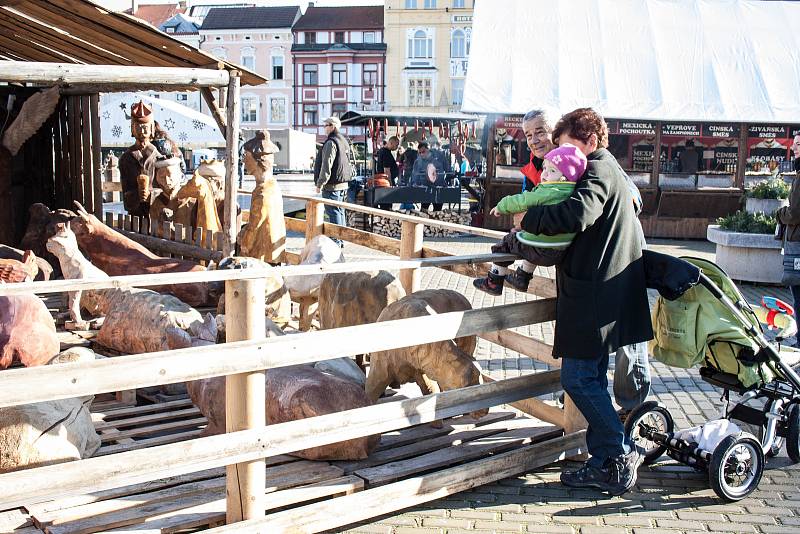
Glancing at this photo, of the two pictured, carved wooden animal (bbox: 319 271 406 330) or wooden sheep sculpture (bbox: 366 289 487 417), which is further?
carved wooden animal (bbox: 319 271 406 330)

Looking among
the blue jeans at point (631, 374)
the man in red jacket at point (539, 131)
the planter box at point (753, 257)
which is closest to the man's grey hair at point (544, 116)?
the man in red jacket at point (539, 131)

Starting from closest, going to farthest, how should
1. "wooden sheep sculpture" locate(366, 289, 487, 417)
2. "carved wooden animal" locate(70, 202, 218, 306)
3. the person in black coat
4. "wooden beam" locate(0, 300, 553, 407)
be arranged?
"wooden beam" locate(0, 300, 553, 407) → the person in black coat → "wooden sheep sculpture" locate(366, 289, 487, 417) → "carved wooden animal" locate(70, 202, 218, 306)

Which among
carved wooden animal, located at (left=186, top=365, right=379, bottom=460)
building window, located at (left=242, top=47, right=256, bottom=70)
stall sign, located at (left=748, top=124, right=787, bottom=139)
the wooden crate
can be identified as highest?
building window, located at (left=242, top=47, right=256, bottom=70)

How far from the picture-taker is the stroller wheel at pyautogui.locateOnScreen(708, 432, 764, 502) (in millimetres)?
4566

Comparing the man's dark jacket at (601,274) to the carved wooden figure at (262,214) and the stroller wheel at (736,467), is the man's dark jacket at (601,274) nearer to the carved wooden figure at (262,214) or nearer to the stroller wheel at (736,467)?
the stroller wheel at (736,467)

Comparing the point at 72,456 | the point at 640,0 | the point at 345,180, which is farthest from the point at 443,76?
the point at 72,456

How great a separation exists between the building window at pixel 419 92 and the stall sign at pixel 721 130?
4581cm

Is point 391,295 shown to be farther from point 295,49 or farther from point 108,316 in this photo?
point 295,49

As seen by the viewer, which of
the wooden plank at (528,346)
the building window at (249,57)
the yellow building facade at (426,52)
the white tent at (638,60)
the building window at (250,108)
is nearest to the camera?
the wooden plank at (528,346)

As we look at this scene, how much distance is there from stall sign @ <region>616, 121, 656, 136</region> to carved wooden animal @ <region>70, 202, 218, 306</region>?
1249 centimetres

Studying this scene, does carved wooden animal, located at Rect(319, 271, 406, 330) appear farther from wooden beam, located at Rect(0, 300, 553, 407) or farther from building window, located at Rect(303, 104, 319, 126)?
building window, located at Rect(303, 104, 319, 126)

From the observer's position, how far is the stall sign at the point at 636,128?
18391 millimetres

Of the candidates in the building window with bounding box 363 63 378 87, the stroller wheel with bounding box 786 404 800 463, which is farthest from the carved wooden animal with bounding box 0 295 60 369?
the building window with bounding box 363 63 378 87

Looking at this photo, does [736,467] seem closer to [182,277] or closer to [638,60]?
[182,277]
